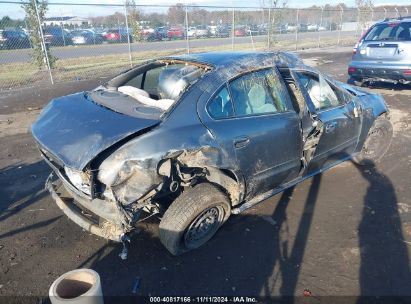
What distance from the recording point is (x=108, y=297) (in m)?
2.87

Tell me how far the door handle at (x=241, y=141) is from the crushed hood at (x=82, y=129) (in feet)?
2.42

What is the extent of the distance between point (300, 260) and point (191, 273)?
1.01 meters

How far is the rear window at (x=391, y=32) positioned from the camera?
341 inches

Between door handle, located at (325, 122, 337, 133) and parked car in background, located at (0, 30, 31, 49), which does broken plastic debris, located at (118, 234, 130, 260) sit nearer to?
door handle, located at (325, 122, 337, 133)

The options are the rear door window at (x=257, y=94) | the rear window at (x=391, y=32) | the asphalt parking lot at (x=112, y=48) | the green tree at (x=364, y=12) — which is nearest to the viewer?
the rear door window at (x=257, y=94)

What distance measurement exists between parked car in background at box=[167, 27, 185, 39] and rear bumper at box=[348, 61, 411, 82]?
14.6 metres

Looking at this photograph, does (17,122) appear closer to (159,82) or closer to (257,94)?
(159,82)

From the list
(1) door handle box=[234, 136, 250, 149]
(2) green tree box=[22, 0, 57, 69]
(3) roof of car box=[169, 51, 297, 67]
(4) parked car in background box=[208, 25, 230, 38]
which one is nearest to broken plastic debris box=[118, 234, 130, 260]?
(1) door handle box=[234, 136, 250, 149]

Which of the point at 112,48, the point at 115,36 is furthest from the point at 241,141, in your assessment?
the point at 115,36

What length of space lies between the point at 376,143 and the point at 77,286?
4579mm

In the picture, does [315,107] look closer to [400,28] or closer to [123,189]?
[123,189]

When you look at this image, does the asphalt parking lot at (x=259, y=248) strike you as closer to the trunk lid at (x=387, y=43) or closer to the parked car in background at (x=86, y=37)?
the trunk lid at (x=387, y=43)

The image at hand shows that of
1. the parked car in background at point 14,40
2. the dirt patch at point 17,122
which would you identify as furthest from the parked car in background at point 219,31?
the dirt patch at point 17,122

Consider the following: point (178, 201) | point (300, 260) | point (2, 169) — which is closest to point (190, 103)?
point (178, 201)
